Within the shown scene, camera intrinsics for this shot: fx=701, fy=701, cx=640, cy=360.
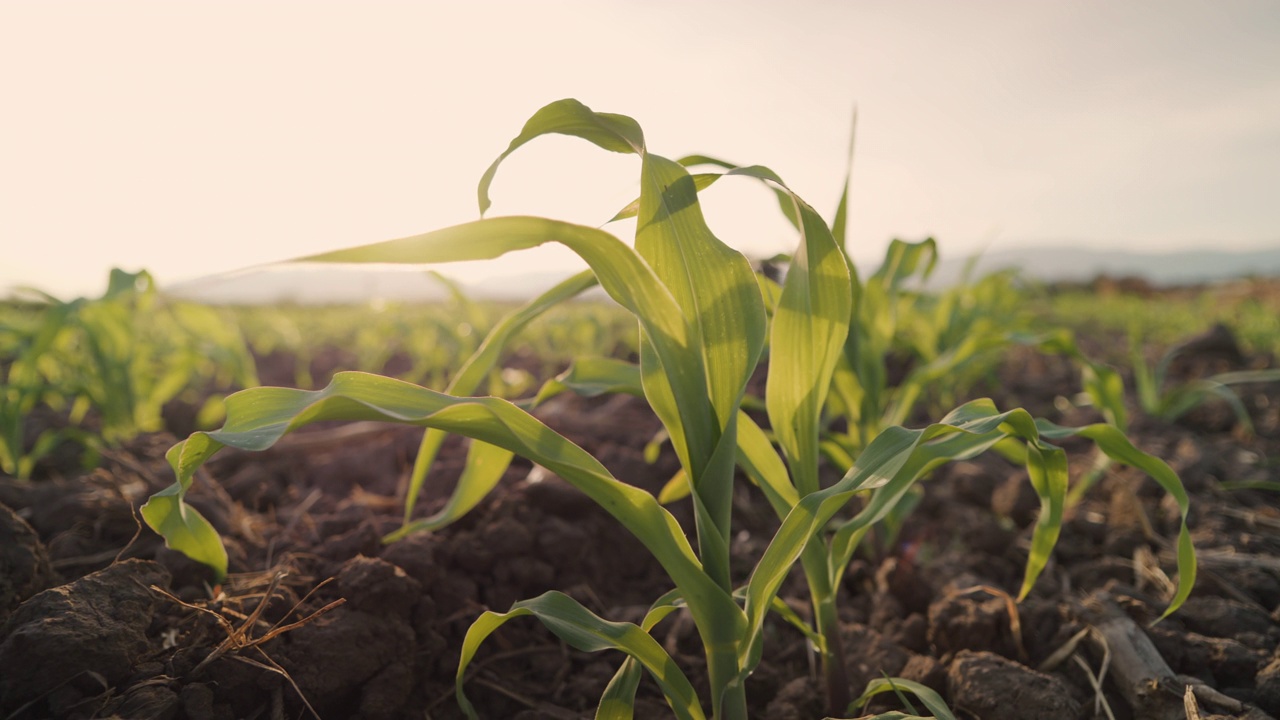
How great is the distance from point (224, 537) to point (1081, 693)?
1.58 meters

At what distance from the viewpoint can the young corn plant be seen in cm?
71

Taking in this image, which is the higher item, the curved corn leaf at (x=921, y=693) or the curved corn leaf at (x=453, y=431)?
the curved corn leaf at (x=453, y=431)

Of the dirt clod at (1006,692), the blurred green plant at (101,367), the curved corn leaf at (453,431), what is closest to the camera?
the curved corn leaf at (453,431)

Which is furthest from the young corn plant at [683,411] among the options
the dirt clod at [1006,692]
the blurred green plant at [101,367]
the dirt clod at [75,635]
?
the blurred green plant at [101,367]

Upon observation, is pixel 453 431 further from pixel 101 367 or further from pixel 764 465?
pixel 101 367

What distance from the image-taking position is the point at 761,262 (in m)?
1.25

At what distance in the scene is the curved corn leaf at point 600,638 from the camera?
0.82 meters

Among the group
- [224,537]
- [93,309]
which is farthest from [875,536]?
[93,309]

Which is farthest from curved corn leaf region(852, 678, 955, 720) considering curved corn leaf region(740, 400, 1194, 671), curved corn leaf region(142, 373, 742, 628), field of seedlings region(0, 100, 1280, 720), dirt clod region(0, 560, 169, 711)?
dirt clod region(0, 560, 169, 711)

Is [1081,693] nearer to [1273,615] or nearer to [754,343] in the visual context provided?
[1273,615]

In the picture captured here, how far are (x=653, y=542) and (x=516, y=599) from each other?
655 millimetres

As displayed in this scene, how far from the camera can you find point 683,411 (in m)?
0.81

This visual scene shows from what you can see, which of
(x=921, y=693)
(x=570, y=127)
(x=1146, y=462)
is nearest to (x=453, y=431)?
(x=570, y=127)

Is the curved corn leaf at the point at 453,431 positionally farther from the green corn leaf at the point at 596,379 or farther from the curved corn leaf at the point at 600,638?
the green corn leaf at the point at 596,379
